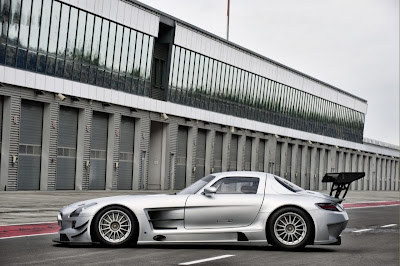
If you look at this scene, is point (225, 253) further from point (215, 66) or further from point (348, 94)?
point (348, 94)

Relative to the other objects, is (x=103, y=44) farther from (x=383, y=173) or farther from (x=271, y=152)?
(x=383, y=173)

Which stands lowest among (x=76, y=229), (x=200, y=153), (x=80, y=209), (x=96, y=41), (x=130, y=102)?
(x=76, y=229)

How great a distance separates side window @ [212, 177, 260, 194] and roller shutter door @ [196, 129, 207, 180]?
41953mm

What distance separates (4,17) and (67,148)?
8.22 m

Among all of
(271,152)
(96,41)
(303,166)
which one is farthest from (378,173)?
(96,41)

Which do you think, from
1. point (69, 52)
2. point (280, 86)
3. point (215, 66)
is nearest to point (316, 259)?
point (69, 52)

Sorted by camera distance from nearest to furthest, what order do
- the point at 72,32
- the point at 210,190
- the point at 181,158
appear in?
the point at 210,190 → the point at 72,32 → the point at 181,158

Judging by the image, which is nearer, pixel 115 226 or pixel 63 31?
pixel 115 226

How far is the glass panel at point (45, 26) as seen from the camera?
3762cm

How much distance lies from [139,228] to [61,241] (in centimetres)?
130

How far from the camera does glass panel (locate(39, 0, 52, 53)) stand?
123ft

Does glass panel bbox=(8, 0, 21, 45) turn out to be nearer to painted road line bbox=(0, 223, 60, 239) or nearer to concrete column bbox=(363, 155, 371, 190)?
→ painted road line bbox=(0, 223, 60, 239)

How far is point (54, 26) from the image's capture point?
3866 centimetres

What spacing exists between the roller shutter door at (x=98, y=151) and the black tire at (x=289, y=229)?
101 feet
